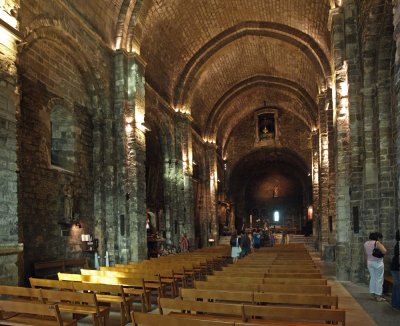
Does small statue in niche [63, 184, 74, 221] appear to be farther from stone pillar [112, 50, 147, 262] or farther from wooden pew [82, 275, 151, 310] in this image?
wooden pew [82, 275, 151, 310]

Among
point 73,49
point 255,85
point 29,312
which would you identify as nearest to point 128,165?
point 73,49

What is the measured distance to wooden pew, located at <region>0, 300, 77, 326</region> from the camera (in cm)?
479

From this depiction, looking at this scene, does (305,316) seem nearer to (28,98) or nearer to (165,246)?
(28,98)

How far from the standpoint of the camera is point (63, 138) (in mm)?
14008

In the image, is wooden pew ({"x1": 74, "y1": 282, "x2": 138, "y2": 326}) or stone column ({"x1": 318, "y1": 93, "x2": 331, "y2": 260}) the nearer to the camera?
wooden pew ({"x1": 74, "y1": 282, "x2": 138, "y2": 326})

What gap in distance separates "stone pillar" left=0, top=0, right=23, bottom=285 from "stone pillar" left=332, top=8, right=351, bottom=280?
9.66 meters

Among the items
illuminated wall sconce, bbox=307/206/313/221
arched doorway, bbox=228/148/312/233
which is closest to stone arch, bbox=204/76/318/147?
illuminated wall sconce, bbox=307/206/313/221

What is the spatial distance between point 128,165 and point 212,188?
662 inches

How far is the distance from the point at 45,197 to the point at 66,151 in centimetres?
233

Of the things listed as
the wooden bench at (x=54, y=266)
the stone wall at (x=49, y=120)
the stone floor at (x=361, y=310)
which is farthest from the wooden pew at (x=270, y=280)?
the wooden bench at (x=54, y=266)

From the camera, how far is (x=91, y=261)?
47.2 ft

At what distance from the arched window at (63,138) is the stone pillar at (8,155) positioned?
471cm

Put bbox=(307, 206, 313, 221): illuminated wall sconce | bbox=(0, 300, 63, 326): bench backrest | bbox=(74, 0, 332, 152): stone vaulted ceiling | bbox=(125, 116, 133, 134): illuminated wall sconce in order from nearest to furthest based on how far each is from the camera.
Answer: bbox=(0, 300, 63, 326): bench backrest, bbox=(125, 116, 133, 134): illuminated wall sconce, bbox=(74, 0, 332, 152): stone vaulted ceiling, bbox=(307, 206, 313, 221): illuminated wall sconce

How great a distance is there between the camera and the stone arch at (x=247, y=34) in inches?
882
